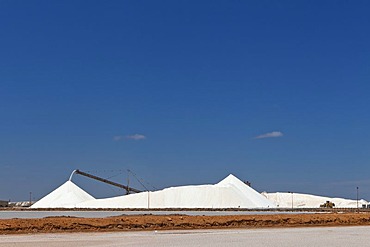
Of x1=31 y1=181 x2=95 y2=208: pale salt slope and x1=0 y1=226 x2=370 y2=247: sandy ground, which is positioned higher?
x1=31 y1=181 x2=95 y2=208: pale salt slope

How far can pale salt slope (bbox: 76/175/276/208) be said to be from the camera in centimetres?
10616

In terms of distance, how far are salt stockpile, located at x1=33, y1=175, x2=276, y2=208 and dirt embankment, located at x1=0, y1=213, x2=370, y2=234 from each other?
59.2 meters

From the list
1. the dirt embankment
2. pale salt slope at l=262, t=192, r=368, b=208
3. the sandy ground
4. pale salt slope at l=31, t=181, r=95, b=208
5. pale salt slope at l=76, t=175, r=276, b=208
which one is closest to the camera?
the sandy ground

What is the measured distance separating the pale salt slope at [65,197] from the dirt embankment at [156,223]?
74046 mm

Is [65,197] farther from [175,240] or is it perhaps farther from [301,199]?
[175,240]

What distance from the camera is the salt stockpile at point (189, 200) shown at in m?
106

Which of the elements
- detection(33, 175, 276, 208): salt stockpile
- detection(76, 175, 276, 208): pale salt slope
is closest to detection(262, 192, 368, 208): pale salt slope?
detection(33, 175, 276, 208): salt stockpile

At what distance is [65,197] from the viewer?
12162 centimetres

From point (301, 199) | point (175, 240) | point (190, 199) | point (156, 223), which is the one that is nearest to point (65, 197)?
point (190, 199)

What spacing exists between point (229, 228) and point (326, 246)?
1401 cm

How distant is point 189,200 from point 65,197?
94.7 feet

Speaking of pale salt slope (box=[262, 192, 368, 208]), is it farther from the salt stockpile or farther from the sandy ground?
the sandy ground

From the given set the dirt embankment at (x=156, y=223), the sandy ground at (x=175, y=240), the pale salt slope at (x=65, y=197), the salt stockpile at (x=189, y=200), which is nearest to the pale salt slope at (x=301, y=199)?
the salt stockpile at (x=189, y=200)

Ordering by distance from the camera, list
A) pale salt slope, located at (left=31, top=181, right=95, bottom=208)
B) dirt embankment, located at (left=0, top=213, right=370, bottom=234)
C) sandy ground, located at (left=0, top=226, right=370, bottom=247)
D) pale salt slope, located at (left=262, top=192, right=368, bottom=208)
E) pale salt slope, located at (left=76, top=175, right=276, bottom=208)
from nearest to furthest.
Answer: sandy ground, located at (left=0, top=226, right=370, bottom=247)
dirt embankment, located at (left=0, top=213, right=370, bottom=234)
pale salt slope, located at (left=76, top=175, right=276, bottom=208)
pale salt slope, located at (left=31, top=181, right=95, bottom=208)
pale salt slope, located at (left=262, top=192, right=368, bottom=208)
